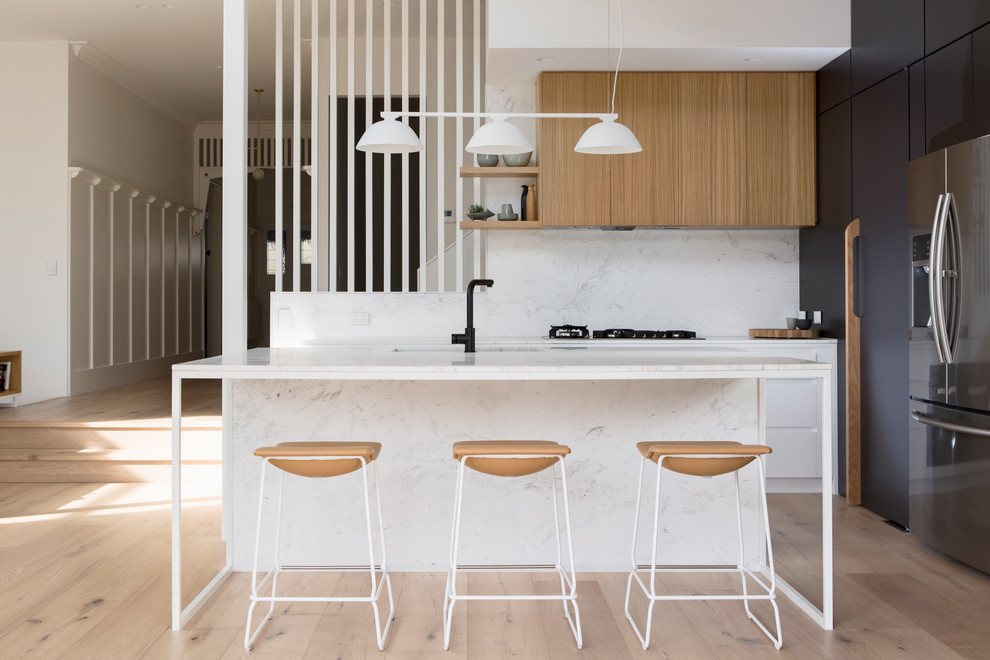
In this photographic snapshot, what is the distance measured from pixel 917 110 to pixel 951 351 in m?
1.30

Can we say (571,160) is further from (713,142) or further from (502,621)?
(502,621)

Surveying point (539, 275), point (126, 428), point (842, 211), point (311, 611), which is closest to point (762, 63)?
point (842, 211)

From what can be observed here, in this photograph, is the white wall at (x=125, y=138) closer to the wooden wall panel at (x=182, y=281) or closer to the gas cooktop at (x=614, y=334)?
the wooden wall panel at (x=182, y=281)

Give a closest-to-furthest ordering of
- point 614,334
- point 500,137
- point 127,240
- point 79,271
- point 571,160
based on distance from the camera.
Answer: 1. point 500,137
2. point 571,160
3. point 614,334
4. point 79,271
5. point 127,240

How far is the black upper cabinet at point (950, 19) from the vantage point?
3.20 m

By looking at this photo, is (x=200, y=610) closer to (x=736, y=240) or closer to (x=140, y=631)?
(x=140, y=631)

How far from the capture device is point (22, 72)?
6656mm

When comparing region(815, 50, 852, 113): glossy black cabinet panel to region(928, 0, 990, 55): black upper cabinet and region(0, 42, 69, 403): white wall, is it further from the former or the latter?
region(0, 42, 69, 403): white wall

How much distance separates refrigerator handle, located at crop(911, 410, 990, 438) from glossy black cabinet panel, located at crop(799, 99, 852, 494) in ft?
3.35

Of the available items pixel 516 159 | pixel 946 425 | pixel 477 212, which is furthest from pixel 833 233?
pixel 477 212

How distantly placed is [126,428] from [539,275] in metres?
3.04

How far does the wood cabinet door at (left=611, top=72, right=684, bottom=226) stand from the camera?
486 centimetres

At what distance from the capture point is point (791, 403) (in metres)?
4.51

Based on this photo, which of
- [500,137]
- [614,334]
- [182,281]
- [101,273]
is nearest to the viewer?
[500,137]
